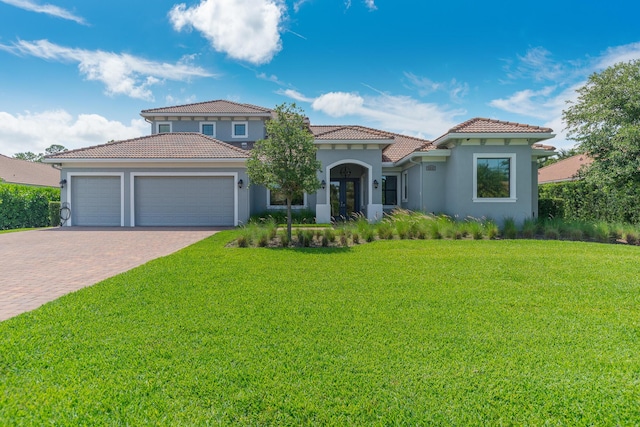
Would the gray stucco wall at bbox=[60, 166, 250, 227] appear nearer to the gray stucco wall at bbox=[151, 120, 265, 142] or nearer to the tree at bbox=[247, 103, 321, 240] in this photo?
the tree at bbox=[247, 103, 321, 240]

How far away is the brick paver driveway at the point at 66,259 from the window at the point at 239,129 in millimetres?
10211

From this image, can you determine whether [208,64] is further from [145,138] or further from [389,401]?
[389,401]

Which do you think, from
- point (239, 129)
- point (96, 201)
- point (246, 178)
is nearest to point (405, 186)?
point (246, 178)

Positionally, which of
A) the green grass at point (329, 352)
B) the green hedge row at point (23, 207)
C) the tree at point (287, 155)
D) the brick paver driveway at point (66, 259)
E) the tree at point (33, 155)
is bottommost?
the green grass at point (329, 352)

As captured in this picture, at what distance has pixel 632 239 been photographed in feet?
38.0

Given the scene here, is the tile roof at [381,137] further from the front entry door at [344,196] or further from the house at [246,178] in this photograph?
the front entry door at [344,196]

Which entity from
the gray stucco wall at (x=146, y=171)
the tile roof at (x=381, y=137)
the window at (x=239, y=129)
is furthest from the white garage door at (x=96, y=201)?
the tile roof at (x=381, y=137)

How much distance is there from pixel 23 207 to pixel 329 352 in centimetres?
2190

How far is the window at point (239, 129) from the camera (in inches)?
858

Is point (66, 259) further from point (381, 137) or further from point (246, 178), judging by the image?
point (381, 137)

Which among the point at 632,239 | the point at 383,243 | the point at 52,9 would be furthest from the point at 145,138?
the point at 632,239

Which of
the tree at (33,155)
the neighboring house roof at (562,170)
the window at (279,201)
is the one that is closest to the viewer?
the window at (279,201)

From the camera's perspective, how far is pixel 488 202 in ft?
44.6

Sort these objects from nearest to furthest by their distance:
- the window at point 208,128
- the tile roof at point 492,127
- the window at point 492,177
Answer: the tile roof at point 492,127, the window at point 492,177, the window at point 208,128
